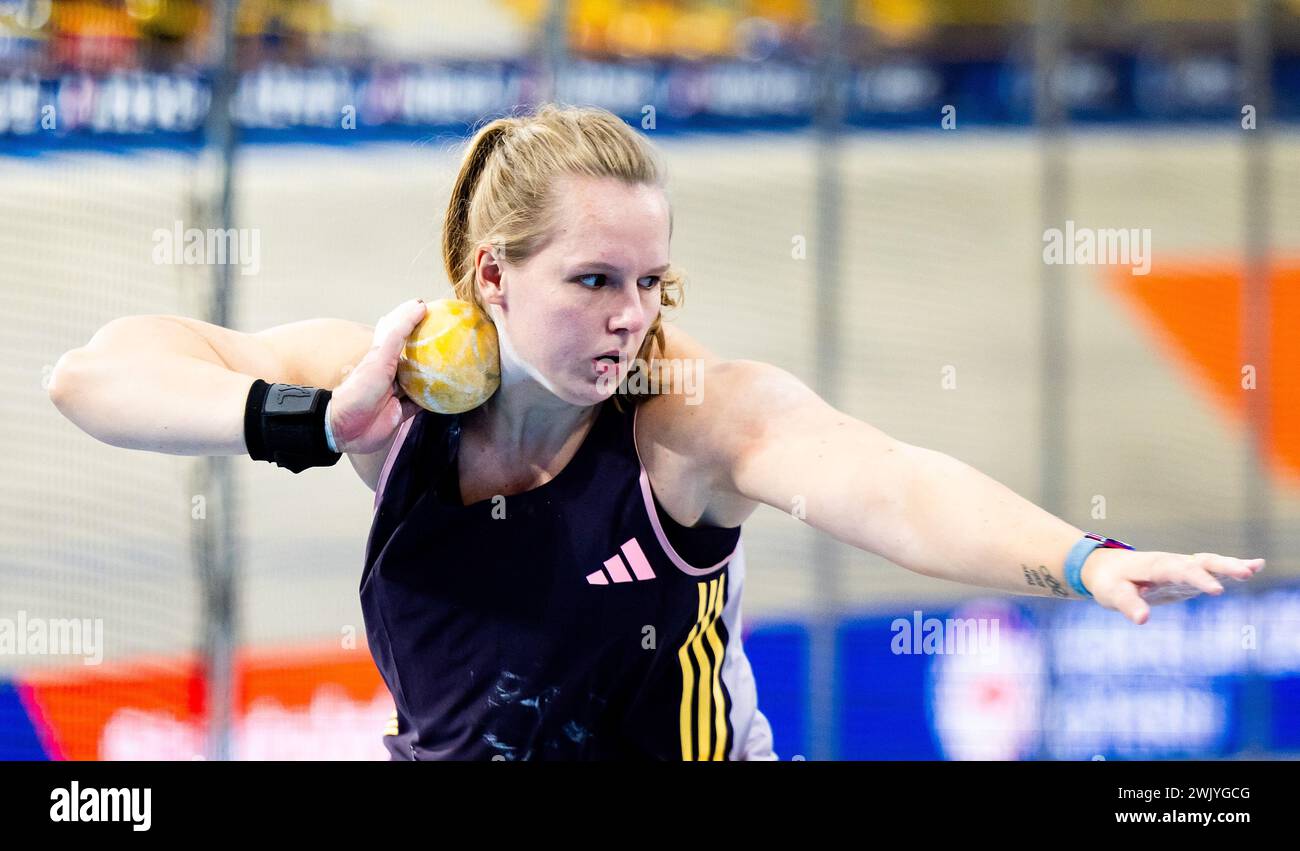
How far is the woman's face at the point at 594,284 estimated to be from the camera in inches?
88.1

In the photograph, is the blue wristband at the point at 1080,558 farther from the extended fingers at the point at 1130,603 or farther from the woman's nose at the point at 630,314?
the woman's nose at the point at 630,314

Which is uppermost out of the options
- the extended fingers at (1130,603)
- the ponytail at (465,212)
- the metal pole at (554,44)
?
the metal pole at (554,44)

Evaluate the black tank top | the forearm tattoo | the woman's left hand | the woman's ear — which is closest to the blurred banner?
the black tank top

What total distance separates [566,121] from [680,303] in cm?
49

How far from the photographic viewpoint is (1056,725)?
4457 mm

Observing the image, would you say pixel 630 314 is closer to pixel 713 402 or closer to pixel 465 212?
pixel 713 402

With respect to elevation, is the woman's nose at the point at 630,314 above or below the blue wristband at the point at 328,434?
above

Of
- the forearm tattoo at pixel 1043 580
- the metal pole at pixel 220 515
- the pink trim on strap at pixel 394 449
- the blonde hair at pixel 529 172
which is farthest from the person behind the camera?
the metal pole at pixel 220 515

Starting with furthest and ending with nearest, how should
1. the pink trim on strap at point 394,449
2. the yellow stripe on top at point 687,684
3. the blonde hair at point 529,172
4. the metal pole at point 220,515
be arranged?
the metal pole at point 220,515 → the yellow stripe on top at point 687,684 → the pink trim on strap at point 394,449 → the blonde hair at point 529,172

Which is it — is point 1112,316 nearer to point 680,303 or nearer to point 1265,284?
point 1265,284

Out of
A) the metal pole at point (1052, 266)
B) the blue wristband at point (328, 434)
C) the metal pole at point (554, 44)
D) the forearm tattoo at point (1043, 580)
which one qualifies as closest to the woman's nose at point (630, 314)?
the blue wristband at point (328, 434)

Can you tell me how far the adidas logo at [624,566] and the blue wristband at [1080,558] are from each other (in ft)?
2.69

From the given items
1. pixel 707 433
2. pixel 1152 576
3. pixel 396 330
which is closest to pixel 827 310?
pixel 707 433
